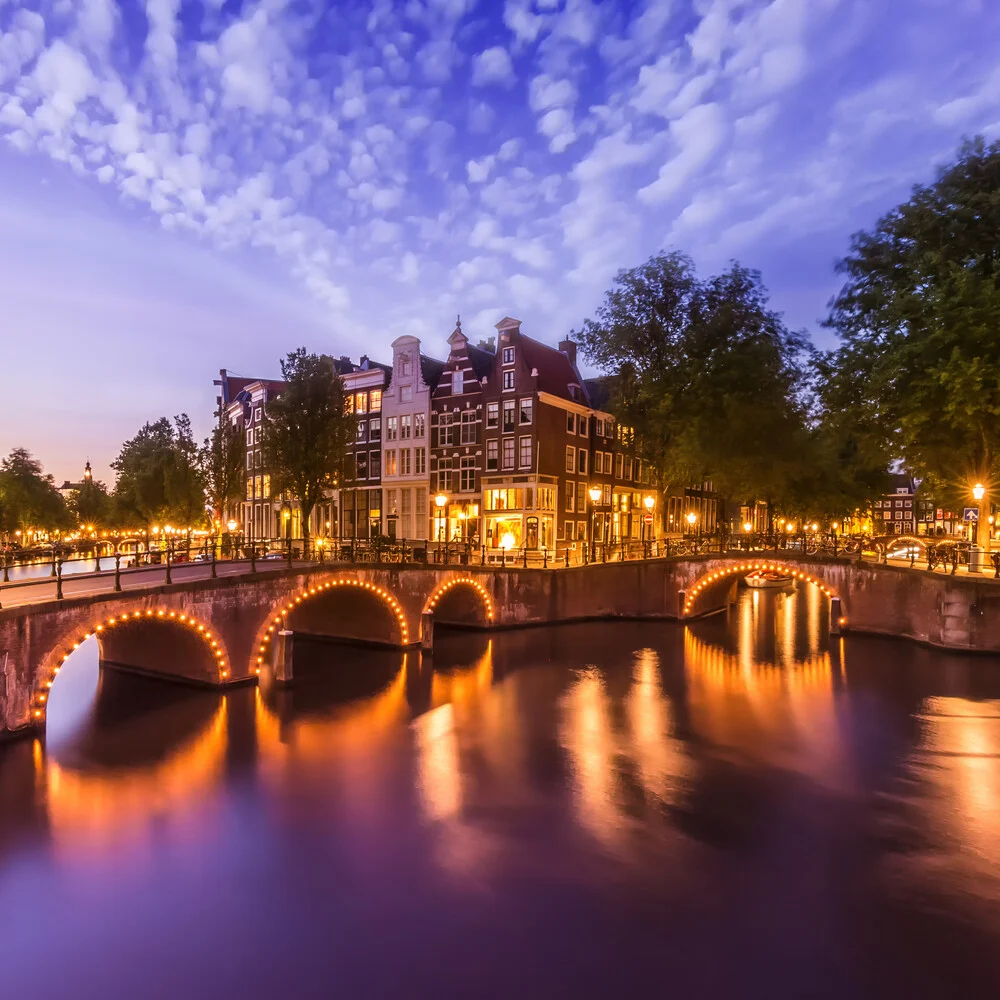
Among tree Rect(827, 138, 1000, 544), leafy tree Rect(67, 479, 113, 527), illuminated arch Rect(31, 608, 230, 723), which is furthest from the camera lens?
leafy tree Rect(67, 479, 113, 527)

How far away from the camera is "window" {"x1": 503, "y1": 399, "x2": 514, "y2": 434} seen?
48.2 meters

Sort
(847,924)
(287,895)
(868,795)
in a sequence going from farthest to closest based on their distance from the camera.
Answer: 1. (868,795)
2. (287,895)
3. (847,924)

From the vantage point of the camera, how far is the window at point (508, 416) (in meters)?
48.2

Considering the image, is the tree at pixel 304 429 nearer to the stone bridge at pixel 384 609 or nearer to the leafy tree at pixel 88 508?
the stone bridge at pixel 384 609

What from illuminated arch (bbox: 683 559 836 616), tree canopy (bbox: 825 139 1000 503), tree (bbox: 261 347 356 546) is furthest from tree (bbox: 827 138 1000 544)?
tree (bbox: 261 347 356 546)

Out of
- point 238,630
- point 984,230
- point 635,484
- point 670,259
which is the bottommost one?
point 238,630

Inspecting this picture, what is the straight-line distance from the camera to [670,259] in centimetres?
4253

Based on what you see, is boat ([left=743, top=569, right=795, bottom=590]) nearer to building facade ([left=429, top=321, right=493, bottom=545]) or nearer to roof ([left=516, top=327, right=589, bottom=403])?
roof ([left=516, top=327, right=589, bottom=403])

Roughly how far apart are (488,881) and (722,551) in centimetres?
3066

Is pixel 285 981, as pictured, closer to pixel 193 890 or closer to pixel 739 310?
pixel 193 890

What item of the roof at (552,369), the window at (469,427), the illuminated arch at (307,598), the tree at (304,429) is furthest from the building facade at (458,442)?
the illuminated arch at (307,598)

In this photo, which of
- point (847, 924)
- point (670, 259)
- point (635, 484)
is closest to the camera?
point (847, 924)

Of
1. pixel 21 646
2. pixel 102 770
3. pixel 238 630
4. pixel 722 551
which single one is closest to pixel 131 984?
pixel 102 770

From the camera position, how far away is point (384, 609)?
102 ft
